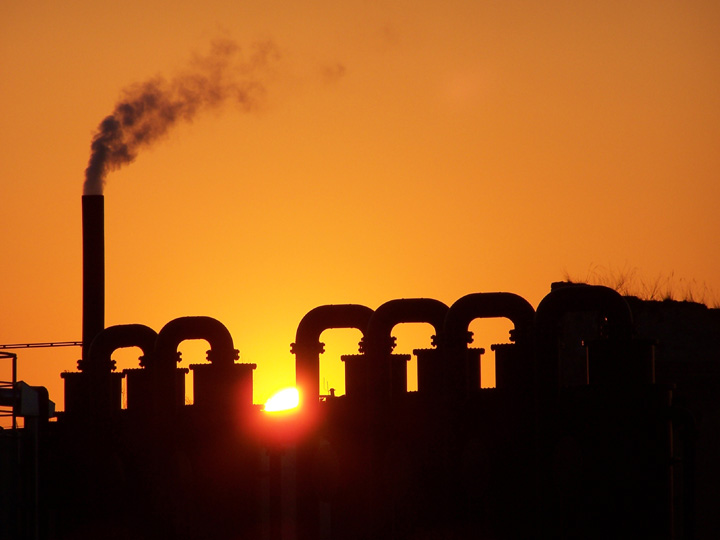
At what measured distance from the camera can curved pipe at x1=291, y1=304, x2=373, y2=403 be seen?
19.3m

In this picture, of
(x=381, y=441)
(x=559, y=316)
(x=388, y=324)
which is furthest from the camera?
(x=388, y=324)

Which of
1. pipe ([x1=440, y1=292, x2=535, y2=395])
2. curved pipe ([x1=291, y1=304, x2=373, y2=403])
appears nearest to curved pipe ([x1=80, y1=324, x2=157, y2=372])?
curved pipe ([x1=291, y1=304, x2=373, y2=403])

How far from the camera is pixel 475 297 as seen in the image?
17.4 metres

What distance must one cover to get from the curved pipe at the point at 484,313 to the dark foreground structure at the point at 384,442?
2cm

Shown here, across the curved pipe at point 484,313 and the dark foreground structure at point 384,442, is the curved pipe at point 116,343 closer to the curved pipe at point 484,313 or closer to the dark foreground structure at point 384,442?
the dark foreground structure at point 384,442

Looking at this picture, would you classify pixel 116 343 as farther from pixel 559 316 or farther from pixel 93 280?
pixel 559 316

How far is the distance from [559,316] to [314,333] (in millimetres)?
4341

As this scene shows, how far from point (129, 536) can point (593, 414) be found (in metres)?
8.50

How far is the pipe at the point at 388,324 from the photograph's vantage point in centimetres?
1798

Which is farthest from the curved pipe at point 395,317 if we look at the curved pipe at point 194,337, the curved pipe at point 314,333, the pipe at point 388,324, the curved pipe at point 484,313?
the curved pipe at point 194,337

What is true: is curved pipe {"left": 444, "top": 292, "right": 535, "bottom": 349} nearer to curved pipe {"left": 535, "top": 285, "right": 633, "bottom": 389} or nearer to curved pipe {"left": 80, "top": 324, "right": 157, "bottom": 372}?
curved pipe {"left": 535, "top": 285, "right": 633, "bottom": 389}

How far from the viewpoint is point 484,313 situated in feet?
57.0

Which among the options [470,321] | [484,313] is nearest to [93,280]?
[470,321]

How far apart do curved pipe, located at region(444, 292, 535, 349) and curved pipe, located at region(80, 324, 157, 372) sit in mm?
6104
